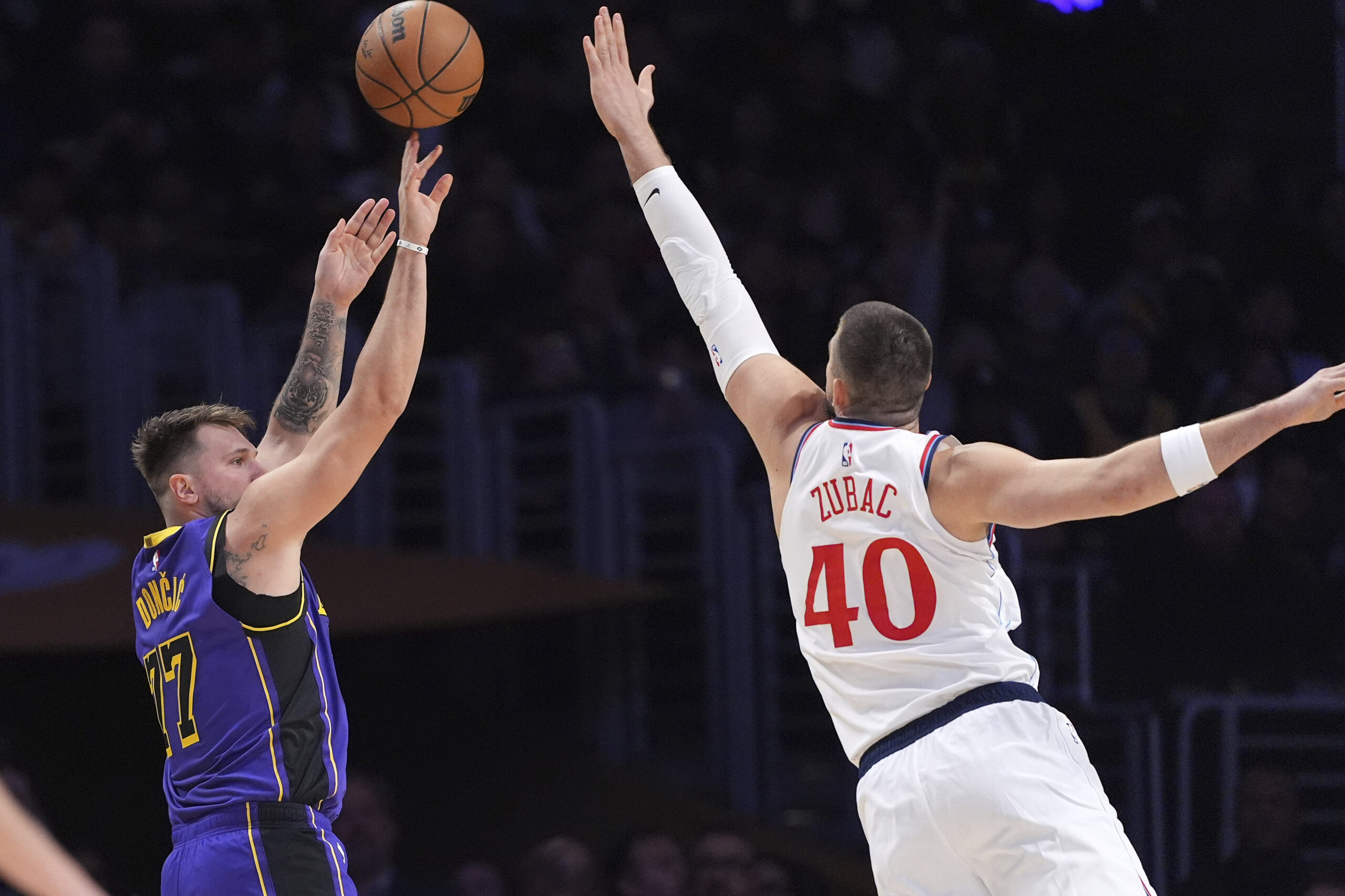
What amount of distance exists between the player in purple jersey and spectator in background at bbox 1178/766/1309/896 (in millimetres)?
4429

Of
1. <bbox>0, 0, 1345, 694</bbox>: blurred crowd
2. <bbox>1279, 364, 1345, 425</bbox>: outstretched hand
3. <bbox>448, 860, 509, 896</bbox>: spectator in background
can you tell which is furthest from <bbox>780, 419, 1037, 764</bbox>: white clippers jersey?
<bbox>0, 0, 1345, 694</bbox>: blurred crowd

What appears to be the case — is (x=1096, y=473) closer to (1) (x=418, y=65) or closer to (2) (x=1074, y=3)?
(1) (x=418, y=65)

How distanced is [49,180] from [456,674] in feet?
13.4

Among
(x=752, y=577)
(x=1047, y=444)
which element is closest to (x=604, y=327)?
(x=752, y=577)

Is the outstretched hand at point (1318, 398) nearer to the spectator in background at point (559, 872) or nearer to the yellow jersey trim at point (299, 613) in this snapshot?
the yellow jersey trim at point (299, 613)

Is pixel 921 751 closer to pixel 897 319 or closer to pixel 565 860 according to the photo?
pixel 897 319

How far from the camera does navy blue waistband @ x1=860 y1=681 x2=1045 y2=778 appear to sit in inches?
140

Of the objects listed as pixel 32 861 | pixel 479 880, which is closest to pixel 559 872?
pixel 479 880

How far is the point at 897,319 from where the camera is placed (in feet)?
12.2

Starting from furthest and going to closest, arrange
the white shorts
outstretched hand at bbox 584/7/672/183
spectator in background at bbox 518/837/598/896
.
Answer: spectator in background at bbox 518/837/598/896, outstretched hand at bbox 584/7/672/183, the white shorts

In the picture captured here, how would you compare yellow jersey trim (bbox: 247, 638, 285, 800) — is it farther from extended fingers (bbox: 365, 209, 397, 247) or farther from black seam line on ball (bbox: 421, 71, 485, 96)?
black seam line on ball (bbox: 421, 71, 485, 96)

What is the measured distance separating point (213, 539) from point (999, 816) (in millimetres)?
1845

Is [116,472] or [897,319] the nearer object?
[897,319]

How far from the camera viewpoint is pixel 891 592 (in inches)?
142
